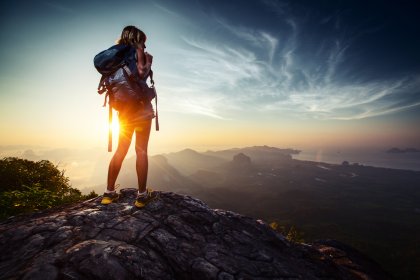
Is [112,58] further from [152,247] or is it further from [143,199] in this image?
[152,247]

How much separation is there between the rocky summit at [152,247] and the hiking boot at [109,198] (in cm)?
13

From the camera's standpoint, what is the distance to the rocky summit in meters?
3.23

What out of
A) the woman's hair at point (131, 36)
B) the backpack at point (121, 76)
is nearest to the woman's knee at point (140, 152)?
the backpack at point (121, 76)

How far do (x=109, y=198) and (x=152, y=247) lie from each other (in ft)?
6.44

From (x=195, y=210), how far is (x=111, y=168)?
2.32 metres

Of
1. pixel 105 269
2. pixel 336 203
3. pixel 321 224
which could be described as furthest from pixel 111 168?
pixel 336 203

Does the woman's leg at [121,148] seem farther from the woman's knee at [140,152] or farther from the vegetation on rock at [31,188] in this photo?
the vegetation on rock at [31,188]

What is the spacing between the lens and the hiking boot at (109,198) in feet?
17.4

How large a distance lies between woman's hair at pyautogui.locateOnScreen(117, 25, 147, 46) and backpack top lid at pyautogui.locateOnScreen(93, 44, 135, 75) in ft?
0.57

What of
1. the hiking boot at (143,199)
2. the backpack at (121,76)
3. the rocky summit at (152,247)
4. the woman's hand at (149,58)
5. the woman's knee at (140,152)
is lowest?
the rocky summit at (152,247)

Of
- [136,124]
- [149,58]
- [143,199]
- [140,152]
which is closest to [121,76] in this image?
[149,58]

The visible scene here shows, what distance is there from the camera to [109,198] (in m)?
5.41

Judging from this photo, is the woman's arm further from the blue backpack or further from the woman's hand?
the blue backpack

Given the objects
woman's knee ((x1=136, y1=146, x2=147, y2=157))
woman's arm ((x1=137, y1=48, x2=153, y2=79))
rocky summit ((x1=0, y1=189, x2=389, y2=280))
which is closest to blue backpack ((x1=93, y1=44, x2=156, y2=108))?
woman's arm ((x1=137, y1=48, x2=153, y2=79))
